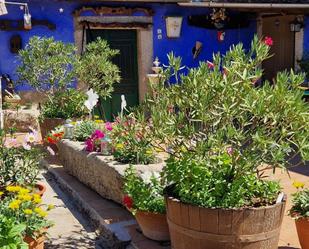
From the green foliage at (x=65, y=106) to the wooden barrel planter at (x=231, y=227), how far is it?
4.78 meters

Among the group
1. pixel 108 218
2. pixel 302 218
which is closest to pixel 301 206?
pixel 302 218

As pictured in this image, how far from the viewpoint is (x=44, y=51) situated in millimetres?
7789

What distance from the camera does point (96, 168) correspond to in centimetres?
537

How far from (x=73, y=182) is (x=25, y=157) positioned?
1.56 meters

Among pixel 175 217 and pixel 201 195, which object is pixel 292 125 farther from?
pixel 175 217

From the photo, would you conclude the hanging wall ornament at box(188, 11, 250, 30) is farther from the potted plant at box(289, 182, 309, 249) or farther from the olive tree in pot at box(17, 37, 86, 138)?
the potted plant at box(289, 182, 309, 249)

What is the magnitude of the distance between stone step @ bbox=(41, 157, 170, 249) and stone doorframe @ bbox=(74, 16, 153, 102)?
15.3 ft

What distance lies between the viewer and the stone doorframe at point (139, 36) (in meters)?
10.2

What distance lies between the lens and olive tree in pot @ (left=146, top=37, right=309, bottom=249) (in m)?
3.14

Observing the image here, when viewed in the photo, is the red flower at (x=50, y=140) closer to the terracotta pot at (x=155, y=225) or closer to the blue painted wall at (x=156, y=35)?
the terracotta pot at (x=155, y=225)

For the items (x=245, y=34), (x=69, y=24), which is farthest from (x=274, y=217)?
(x=245, y=34)


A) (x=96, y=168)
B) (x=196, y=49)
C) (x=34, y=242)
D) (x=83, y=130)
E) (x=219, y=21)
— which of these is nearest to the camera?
(x=34, y=242)

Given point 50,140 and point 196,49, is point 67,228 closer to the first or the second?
point 50,140

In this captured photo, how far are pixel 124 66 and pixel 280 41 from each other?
482 cm
